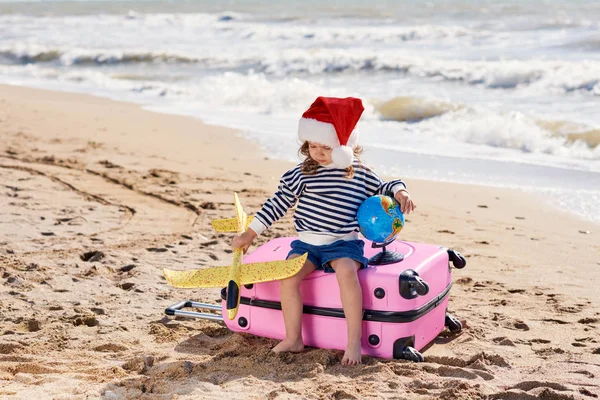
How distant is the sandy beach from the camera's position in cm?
348

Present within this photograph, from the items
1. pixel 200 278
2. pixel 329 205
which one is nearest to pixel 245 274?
pixel 200 278

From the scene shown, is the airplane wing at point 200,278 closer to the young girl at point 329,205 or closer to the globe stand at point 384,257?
the young girl at point 329,205

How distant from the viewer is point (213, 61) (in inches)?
756

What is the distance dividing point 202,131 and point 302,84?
3976mm

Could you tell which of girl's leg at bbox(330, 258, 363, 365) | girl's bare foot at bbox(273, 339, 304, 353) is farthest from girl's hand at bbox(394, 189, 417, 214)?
girl's bare foot at bbox(273, 339, 304, 353)

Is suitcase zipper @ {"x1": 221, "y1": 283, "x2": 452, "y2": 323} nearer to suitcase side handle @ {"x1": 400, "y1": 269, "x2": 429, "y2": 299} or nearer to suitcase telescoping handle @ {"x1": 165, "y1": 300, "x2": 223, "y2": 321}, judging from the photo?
suitcase side handle @ {"x1": 400, "y1": 269, "x2": 429, "y2": 299}

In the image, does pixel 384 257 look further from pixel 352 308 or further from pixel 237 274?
pixel 237 274

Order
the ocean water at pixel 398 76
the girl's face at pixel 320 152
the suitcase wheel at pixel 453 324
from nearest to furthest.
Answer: the girl's face at pixel 320 152 → the suitcase wheel at pixel 453 324 → the ocean water at pixel 398 76

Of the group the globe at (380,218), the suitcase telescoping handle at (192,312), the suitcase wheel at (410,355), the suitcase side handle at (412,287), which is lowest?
the suitcase telescoping handle at (192,312)

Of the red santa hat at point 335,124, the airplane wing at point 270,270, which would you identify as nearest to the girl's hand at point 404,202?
the red santa hat at point 335,124

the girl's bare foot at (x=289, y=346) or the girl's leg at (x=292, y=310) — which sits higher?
the girl's leg at (x=292, y=310)

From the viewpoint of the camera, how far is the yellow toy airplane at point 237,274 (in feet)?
12.4

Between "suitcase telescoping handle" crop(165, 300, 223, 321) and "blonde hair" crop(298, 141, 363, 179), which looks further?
"suitcase telescoping handle" crop(165, 300, 223, 321)

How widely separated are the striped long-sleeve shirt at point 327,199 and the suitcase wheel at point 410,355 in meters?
0.62
